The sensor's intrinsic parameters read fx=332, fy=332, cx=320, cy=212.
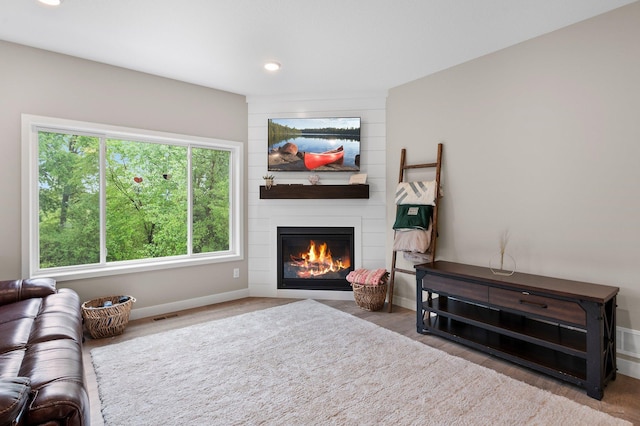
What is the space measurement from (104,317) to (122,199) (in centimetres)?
126

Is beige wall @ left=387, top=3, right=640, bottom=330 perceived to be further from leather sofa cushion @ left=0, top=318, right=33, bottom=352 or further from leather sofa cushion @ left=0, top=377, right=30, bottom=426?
leather sofa cushion @ left=0, top=318, right=33, bottom=352

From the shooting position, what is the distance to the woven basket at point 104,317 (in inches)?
116

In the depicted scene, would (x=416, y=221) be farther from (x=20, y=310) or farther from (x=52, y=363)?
(x=20, y=310)

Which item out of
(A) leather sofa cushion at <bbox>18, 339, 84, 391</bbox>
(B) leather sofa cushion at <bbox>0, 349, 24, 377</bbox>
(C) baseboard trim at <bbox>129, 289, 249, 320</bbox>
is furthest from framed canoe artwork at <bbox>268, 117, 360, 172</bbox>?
(B) leather sofa cushion at <bbox>0, 349, 24, 377</bbox>

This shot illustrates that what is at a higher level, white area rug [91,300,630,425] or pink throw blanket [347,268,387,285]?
pink throw blanket [347,268,387,285]

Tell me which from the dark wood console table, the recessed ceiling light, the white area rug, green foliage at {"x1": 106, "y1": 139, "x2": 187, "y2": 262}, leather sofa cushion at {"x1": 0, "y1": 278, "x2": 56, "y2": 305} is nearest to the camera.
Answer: the white area rug

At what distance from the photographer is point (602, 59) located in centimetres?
A: 247

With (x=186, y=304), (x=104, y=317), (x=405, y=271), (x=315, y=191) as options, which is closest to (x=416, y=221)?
(x=405, y=271)

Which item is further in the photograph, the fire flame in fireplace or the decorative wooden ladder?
the fire flame in fireplace

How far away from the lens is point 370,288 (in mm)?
3742

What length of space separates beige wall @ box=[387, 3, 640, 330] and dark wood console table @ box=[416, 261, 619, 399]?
0.27 m

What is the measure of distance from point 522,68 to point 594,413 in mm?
2625

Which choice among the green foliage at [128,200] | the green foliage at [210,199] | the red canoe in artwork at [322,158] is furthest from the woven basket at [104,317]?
the red canoe in artwork at [322,158]

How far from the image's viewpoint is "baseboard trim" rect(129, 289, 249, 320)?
3582 millimetres
